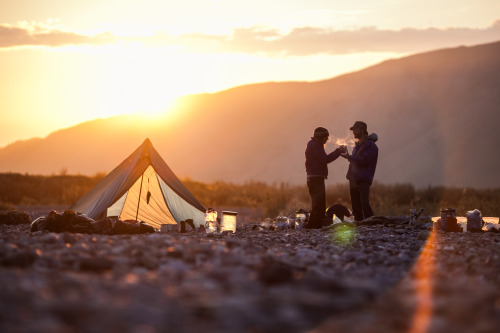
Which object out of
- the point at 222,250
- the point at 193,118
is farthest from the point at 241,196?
the point at 193,118

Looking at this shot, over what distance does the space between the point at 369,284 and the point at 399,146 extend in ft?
192

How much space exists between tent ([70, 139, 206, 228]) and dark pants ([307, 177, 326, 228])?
90.2 inches

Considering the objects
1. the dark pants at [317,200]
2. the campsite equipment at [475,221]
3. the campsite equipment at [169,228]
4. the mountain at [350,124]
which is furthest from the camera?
the mountain at [350,124]

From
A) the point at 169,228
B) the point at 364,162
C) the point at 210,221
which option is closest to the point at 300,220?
the point at 364,162

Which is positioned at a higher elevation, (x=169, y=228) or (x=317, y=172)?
(x=317, y=172)

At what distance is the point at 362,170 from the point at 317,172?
0.82m

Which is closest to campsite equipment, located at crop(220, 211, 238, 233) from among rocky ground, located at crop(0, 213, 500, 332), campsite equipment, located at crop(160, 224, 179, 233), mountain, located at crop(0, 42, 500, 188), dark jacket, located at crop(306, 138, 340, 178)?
campsite equipment, located at crop(160, 224, 179, 233)

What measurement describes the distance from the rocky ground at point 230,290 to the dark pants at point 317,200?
4641mm

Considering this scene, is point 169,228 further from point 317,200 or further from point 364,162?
point 364,162

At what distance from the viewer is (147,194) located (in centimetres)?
1427

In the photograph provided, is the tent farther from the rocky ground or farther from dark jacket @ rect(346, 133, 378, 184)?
the rocky ground

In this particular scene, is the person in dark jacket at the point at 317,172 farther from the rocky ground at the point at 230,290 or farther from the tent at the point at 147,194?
the rocky ground at the point at 230,290

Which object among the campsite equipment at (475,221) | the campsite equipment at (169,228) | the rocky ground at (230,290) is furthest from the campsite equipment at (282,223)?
the rocky ground at (230,290)

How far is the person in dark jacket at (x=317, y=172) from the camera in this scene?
12.7 metres
